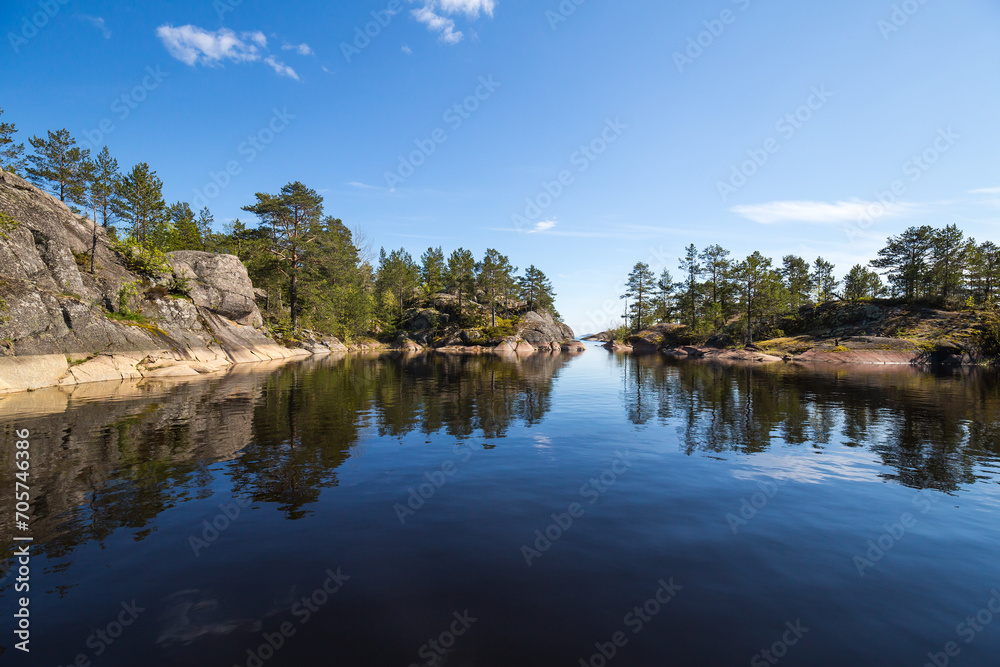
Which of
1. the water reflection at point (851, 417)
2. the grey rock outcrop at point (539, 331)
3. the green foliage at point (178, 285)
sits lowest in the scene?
the water reflection at point (851, 417)

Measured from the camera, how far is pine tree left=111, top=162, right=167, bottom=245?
60.1 m

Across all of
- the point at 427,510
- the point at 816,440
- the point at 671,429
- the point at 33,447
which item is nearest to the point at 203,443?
the point at 33,447

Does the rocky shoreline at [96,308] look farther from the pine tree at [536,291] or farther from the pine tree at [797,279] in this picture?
the pine tree at [797,279]

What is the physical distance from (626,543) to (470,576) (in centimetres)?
313

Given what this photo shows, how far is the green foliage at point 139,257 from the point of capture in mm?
39500

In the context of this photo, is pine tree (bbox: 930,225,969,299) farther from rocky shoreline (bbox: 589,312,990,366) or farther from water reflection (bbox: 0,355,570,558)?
water reflection (bbox: 0,355,570,558)

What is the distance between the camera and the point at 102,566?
6.64 m

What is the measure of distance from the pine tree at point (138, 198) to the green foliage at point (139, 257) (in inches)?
904

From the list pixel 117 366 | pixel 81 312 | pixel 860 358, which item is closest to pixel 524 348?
pixel 860 358

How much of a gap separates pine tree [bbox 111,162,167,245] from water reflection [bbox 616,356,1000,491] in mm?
73821

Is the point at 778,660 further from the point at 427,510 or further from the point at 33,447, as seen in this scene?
the point at 33,447

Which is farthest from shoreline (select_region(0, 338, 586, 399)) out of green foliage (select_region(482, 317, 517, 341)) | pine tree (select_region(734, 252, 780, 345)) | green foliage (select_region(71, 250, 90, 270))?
pine tree (select_region(734, 252, 780, 345))

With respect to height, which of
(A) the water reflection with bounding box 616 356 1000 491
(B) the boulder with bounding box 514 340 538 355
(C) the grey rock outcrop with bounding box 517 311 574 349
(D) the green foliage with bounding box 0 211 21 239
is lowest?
(A) the water reflection with bounding box 616 356 1000 491

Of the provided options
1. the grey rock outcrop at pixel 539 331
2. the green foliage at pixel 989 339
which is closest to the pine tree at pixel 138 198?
the grey rock outcrop at pixel 539 331
